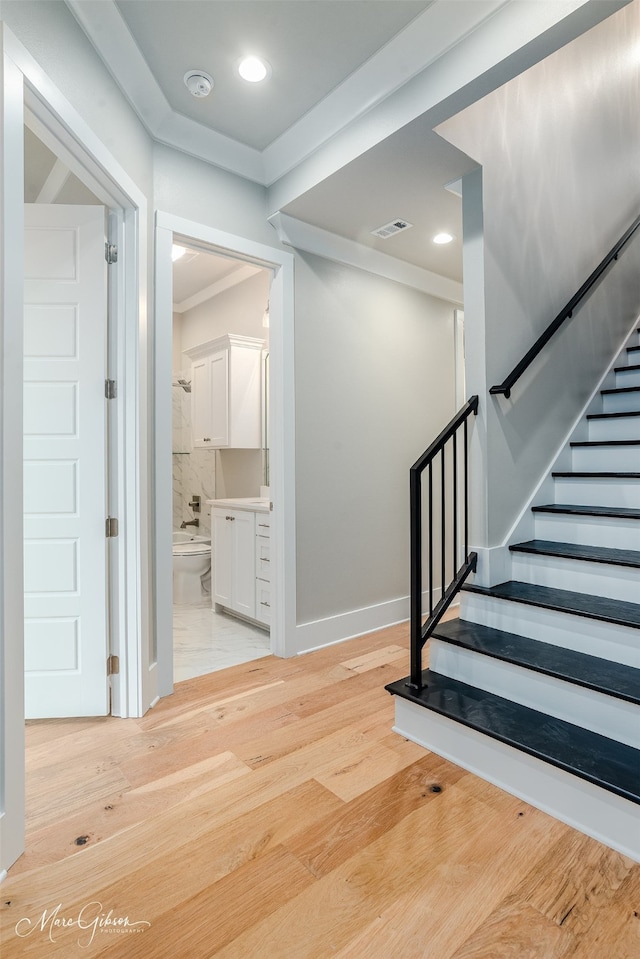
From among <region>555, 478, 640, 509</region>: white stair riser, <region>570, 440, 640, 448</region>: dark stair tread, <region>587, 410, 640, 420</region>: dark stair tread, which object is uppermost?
<region>587, 410, 640, 420</region>: dark stair tread

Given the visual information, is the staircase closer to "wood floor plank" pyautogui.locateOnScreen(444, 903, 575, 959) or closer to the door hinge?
"wood floor plank" pyautogui.locateOnScreen(444, 903, 575, 959)

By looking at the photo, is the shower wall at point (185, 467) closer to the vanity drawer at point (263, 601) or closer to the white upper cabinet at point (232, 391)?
the white upper cabinet at point (232, 391)

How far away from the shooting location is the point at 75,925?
4.23 ft

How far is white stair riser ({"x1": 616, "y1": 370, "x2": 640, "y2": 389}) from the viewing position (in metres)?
3.24

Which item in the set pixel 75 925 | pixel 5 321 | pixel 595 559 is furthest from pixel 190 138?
pixel 75 925

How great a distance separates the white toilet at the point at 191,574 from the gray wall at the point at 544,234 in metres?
2.73

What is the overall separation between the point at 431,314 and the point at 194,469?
2.88 metres

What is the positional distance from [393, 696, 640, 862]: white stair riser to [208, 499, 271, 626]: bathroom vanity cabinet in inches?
58.7

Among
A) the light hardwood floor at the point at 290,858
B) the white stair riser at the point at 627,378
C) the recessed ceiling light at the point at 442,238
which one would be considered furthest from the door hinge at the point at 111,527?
the white stair riser at the point at 627,378

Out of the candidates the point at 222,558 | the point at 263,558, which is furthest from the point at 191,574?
the point at 263,558

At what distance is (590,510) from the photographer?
8.27 feet

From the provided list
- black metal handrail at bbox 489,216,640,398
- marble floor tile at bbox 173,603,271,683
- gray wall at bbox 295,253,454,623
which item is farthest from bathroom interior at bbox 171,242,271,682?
black metal handrail at bbox 489,216,640,398

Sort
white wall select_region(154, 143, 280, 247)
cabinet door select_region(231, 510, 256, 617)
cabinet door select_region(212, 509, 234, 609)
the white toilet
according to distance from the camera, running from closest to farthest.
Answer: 1. white wall select_region(154, 143, 280, 247)
2. cabinet door select_region(231, 510, 256, 617)
3. cabinet door select_region(212, 509, 234, 609)
4. the white toilet

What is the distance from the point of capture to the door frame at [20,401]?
143 centimetres
